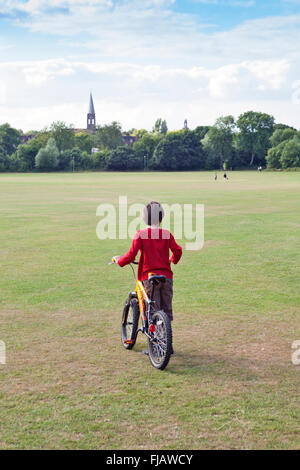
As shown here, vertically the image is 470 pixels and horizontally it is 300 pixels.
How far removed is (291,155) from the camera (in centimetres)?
11994

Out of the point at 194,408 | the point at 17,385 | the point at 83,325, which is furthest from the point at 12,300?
the point at 194,408

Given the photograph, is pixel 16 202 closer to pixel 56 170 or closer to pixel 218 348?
pixel 218 348

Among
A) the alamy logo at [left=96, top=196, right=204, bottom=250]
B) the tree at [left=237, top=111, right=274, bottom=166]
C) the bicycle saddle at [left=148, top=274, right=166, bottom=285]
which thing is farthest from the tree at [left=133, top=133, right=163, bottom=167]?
the bicycle saddle at [left=148, top=274, right=166, bottom=285]

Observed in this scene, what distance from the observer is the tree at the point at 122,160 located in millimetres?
129750

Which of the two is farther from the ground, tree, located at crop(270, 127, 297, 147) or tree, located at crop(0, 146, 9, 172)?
tree, located at crop(270, 127, 297, 147)

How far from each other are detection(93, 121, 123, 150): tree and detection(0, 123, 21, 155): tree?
25795 mm

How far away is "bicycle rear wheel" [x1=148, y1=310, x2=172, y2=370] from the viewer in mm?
5934

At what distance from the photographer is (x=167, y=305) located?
6.50 meters

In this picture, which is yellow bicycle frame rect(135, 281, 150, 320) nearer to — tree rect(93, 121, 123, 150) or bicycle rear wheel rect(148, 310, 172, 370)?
bicycle rear wheel rect(148, 310, 172, 370)

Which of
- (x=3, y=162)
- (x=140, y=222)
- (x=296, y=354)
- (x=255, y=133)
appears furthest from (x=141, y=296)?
(x=255, y=133)

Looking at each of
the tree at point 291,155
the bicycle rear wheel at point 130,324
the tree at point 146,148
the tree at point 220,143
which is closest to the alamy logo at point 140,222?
the bicycle rear wheel at point 130,324

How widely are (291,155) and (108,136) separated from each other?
6770cm

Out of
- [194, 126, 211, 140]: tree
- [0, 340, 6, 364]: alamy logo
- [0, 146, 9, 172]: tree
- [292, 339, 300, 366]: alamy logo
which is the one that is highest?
[194, 126, 211, 140]: tree

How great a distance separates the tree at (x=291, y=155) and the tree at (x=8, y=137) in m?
78.6
